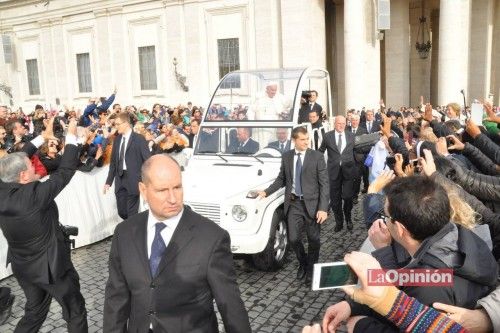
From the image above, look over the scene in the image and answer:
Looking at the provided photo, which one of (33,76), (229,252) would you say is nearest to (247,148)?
(229,252)

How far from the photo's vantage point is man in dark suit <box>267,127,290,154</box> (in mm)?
7066

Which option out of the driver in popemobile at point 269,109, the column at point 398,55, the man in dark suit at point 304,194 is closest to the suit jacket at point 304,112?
the driver in popemobile at point 269,109

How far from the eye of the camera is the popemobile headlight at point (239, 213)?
5855 millimetres

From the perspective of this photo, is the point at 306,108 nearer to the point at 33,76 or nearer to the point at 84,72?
the point at 84,72

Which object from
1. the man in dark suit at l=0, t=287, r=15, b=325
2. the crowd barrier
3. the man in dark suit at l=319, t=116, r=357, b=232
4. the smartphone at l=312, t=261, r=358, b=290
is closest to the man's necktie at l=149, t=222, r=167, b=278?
the smartphone at l=312, t=261, r=358, b=290

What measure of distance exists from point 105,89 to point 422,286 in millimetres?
30352

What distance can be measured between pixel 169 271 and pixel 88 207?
5814mm

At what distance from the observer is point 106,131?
10328 millimetres

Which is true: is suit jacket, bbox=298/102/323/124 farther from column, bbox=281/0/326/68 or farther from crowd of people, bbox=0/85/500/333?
column, bbox=281/0/326/68

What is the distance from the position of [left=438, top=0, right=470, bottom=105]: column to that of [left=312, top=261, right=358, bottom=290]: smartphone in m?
19.6

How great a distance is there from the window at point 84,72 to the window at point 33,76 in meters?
5.18

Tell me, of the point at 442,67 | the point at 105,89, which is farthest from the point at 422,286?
the point at 105,89

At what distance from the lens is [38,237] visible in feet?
12.9

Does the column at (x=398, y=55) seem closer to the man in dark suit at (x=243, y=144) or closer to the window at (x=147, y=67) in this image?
the window at (x=147, y=67)
